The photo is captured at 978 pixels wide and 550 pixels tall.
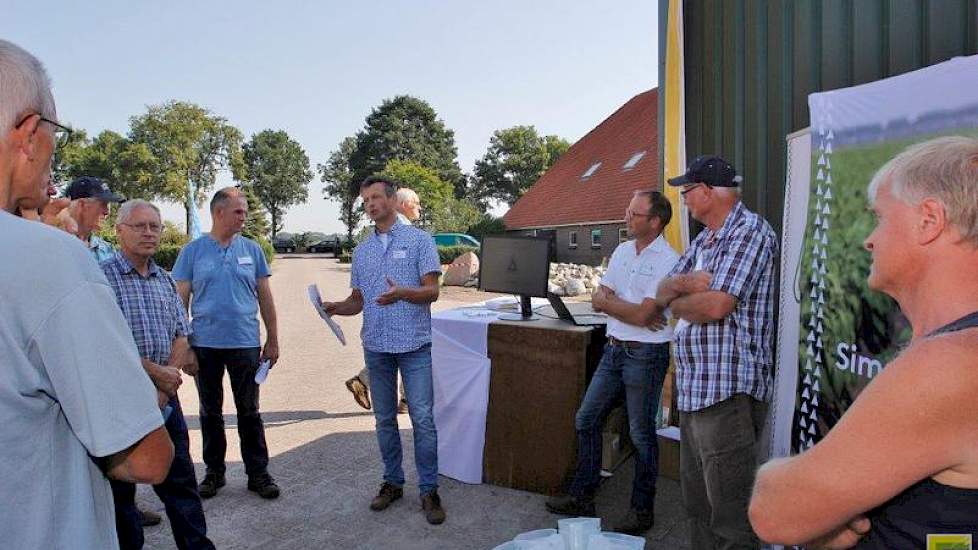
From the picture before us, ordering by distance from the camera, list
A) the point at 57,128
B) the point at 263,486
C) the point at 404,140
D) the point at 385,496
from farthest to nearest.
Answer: the point at 404,140
the point at 263,486
the point at 385,496
the point at 57,128

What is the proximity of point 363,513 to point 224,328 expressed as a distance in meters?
1.48

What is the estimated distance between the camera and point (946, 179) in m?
1.07

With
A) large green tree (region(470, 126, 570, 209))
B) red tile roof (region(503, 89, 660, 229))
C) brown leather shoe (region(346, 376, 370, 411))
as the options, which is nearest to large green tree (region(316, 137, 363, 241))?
large green tree (region(470, 126, 570, 209))

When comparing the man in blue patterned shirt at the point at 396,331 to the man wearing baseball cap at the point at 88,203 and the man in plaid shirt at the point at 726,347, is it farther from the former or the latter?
the man in plaid shirt at the point at 726,347

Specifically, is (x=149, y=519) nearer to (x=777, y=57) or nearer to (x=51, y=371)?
(x=51, y=371)

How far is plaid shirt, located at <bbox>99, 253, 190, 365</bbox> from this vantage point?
299cm

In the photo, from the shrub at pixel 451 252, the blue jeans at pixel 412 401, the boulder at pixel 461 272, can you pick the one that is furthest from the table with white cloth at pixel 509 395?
the shrub at pixel 451 252

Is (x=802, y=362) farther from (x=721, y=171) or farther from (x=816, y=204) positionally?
(x=721, y=171)

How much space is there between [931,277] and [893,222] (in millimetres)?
118

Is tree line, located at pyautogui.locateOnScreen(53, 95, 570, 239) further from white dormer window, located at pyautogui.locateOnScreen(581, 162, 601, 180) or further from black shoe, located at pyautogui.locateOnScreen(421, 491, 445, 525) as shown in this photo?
black shoe, located at pyautogui.locateOnScreen(421, 491, 445, 525)

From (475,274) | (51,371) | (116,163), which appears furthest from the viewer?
(116,163)

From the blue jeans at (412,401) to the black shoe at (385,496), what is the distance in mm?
186

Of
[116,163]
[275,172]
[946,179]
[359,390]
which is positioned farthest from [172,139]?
[946,179]

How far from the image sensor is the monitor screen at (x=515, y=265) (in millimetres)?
4293
